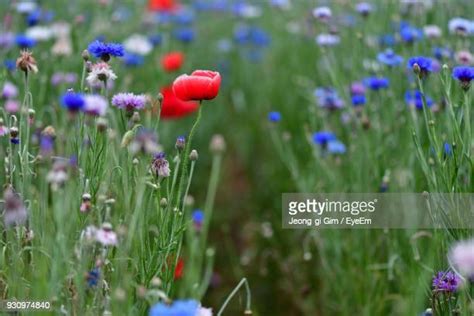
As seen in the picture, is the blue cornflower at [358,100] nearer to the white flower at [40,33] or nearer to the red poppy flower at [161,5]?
the white flower at [40,33]

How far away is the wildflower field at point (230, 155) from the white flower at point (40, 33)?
0.01 meters

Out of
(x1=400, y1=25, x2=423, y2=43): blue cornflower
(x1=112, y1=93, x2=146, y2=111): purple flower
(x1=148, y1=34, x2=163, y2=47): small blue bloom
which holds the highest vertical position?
(x1=148, y1=34, x2=163, y2=47): small blue bloom

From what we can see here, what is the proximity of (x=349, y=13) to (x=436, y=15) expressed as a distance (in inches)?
26.4

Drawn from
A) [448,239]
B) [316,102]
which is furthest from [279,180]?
[448,239]

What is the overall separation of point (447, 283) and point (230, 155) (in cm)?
232

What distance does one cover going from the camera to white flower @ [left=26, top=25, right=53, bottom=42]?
9.33ft

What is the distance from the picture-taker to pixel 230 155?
3828 mm

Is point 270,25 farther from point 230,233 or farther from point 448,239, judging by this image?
point 448,239

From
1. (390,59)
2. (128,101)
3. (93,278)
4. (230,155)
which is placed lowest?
(93,278)

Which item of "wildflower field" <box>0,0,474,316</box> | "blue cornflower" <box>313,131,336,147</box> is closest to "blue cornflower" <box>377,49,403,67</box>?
"wildflower field" <box>0,0,474,316</box>

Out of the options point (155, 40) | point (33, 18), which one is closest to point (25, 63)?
point (33, 18)

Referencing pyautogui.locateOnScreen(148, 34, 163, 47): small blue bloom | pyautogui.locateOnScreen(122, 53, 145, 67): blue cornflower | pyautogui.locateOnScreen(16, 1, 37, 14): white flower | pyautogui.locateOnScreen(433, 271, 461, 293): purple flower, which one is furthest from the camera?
pyautogui.locateOnScreen(148, 34, 163, 47): small blue bloom

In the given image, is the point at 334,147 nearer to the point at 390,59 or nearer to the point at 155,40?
the point at 390,59
